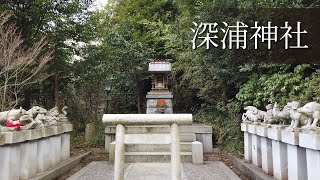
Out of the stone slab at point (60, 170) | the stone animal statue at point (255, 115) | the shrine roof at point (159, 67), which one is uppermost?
the shrine roof at point (159, 67)

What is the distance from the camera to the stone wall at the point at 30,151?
497cm

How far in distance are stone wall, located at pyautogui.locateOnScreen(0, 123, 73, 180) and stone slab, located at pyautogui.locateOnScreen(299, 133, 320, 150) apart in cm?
458

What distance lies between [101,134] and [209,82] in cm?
512

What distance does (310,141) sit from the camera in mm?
3930

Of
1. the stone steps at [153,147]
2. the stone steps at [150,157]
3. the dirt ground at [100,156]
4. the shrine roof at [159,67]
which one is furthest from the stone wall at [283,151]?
the shrine roof at [159,67]

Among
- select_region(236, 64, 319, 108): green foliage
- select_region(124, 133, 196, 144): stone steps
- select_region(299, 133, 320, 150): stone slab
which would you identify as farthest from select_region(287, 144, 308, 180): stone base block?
select_region(236, 64, 319, 108): green foliage

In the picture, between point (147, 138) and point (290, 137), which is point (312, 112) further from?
point (147, 138)

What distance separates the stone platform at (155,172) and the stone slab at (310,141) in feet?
8.45

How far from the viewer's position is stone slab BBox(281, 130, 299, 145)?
14.8 feet

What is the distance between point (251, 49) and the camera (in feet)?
30.9

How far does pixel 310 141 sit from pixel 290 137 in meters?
0.74

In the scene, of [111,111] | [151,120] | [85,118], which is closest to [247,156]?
[151,120]

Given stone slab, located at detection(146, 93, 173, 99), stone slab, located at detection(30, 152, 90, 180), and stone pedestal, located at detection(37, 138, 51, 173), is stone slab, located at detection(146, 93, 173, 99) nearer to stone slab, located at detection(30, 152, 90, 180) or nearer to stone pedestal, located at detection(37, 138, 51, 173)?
stone slab, located at detection(30, 152, 90, 180)

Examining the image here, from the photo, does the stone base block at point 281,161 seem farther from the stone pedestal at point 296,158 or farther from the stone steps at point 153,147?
the stone steps at point 153,147
